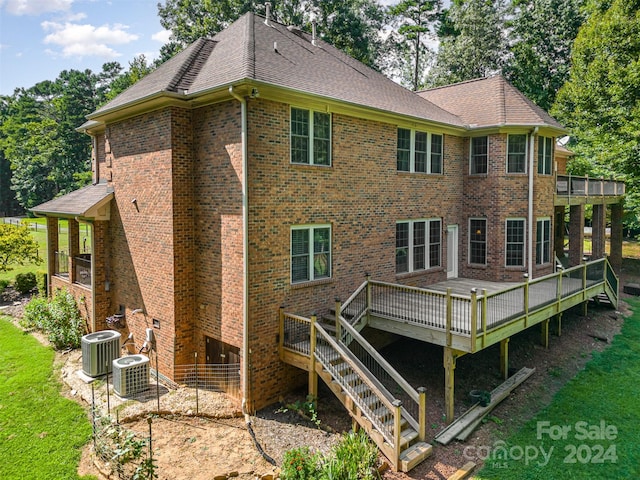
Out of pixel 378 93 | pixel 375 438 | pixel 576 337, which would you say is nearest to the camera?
pixel 375 438

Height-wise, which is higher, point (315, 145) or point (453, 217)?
point (315, 145)

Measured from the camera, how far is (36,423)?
9359 mm

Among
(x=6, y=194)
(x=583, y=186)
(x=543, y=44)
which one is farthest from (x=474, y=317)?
(x=6, y=194)

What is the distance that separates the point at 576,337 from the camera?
15438 millimetres

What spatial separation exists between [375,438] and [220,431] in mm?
3281

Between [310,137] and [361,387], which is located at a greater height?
[310,137]

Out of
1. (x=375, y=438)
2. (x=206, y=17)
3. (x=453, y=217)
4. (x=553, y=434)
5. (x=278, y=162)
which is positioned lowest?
(x=553, y=434)

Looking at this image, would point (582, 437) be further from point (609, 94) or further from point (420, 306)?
point (609, 94)

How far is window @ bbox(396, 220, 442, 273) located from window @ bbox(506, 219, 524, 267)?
2.62 metres

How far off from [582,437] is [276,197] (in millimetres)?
8714

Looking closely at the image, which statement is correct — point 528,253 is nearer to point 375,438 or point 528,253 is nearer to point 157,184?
point 375,438

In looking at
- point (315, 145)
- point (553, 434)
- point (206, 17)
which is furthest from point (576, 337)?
point (206, 17)

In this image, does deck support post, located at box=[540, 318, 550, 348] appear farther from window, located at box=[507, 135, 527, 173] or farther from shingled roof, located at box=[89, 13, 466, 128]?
shingled roof, located at box=[89, 13, 466, 128]

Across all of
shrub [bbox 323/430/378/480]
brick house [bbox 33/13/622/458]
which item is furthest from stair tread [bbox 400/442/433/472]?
brick house [bbox 33/13/622/458]
